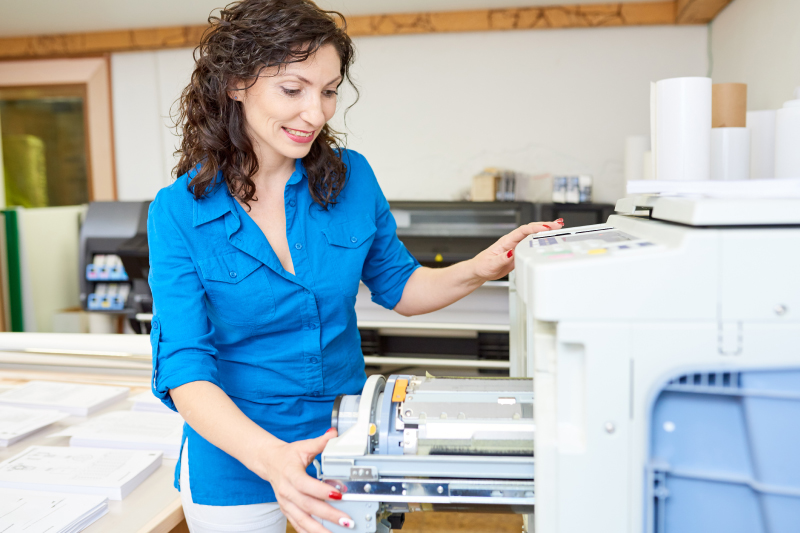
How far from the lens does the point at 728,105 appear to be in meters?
1.61

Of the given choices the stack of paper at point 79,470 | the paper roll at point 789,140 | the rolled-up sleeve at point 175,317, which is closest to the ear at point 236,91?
the rolled-up sleeve at point 175,317

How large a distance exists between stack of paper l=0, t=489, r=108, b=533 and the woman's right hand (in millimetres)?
420

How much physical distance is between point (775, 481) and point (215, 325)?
83 cm

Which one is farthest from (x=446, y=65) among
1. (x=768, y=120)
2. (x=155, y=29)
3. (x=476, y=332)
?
(x=768, y=120)

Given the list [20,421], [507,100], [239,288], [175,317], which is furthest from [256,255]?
[507,100]

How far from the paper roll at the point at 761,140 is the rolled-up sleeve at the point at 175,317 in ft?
4.87

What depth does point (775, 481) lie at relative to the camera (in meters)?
0.57

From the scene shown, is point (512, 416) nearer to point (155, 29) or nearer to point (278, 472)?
point (278, 472)

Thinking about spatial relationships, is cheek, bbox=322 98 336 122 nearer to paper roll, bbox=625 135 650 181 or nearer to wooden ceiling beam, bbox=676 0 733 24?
paper roll, bbox=625 135 650 181

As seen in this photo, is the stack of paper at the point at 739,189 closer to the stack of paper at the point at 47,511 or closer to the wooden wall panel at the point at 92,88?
the stack of paper at the point at 47,511

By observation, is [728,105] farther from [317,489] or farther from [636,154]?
[317,489]

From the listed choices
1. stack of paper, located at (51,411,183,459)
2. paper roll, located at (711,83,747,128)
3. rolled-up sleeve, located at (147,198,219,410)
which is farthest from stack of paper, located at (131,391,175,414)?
paper roll, located at (711,83,747,128)

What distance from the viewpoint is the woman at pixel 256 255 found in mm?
950

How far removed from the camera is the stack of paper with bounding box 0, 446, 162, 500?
3.61 ft
